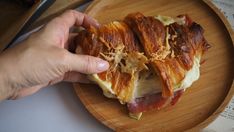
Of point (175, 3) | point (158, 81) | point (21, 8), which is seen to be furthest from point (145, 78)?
point (21, 8)

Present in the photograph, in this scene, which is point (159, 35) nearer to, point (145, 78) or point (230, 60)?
point (145, 78)

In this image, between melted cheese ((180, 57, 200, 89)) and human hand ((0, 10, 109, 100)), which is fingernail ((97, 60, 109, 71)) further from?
melted cheese ((180, 57, 200, 89))

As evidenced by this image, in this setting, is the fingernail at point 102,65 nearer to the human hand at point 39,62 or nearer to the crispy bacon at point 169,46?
the human hand at point 39,62

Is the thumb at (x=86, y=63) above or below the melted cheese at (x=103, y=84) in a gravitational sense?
→ above

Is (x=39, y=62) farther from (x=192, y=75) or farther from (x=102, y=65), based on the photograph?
(x=192, y=75)

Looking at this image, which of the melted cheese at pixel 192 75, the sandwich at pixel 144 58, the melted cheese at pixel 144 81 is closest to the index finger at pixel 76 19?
the sandwich at pixel 144 58

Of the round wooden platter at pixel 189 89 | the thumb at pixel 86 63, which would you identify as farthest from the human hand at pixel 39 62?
the round wooden platter at pixel 189 89

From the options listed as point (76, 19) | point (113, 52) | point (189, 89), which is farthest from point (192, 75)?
point (76, 19)

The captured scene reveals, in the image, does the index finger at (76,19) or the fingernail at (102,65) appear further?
the index finger at (76,19)
